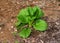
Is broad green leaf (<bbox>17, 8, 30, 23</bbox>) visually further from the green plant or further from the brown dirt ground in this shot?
the brown dirt ground

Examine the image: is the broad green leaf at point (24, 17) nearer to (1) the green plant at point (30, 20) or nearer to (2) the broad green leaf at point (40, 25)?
(1) the green plant at point (30, 20)

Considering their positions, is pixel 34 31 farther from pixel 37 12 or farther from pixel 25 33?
pixel 37 12

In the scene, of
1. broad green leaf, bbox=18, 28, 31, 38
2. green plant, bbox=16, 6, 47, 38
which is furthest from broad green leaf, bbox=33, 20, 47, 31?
broad green leaf, bbox=18, 28, 31, 38

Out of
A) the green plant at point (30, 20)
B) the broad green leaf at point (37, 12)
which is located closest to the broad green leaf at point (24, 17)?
the green plant at point (30, 20)

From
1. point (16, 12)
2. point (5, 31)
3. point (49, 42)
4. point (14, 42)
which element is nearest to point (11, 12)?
point (16, 12)

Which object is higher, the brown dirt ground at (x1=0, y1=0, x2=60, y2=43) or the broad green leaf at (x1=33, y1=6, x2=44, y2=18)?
the broad green leaf at (x1=33, y1=6, x2=44, y2=18)

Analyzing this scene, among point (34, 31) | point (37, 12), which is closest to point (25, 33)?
point (34, 31)
